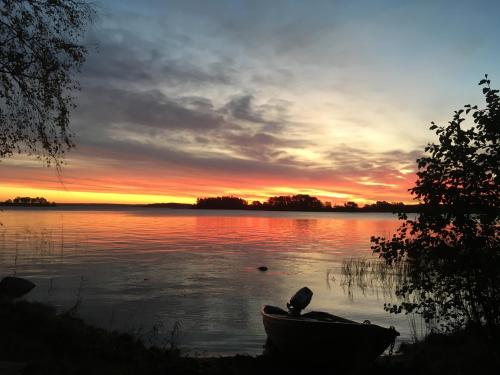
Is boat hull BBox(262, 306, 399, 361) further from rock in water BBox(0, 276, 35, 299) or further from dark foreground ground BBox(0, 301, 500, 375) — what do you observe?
rock in water BBox(0, 276, 35, 299)

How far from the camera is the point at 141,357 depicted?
36.7 feet

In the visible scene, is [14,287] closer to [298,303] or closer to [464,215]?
[298,303]

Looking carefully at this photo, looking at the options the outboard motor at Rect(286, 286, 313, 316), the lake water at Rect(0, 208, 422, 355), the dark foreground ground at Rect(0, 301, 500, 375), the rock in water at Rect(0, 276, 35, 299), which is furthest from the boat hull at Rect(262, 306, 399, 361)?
the rock in water at Rect(0, 276, 35, 299)

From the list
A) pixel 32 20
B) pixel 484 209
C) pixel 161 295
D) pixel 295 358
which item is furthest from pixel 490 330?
pixel 161 295

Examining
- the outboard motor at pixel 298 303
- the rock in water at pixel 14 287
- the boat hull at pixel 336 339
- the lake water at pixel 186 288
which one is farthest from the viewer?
the rock in water at pixel 14 287

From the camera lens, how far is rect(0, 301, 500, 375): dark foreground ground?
963 centimetres

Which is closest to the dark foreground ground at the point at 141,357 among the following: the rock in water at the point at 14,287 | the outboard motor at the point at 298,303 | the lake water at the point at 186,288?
the outboard motor at the point at 298,303

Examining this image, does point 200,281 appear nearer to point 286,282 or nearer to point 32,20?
point 286,282

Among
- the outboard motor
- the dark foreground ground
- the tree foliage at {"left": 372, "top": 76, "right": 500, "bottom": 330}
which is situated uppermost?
the tree foliage at {"left": 372, "top": 76, "right": 500, "bottom": 330}

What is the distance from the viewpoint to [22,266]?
1294 inches

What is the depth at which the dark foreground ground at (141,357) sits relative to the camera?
31.6ft

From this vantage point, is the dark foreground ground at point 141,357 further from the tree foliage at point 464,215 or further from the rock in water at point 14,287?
the rock in water at point 14,287

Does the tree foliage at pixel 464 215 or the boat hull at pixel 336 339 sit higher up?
the tree foliage at pixel 464 215

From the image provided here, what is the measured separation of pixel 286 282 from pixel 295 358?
17.9 m
